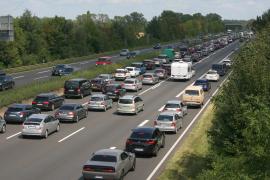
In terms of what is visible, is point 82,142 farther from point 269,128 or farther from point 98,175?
point 269,128

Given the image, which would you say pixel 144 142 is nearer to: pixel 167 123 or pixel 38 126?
pixel 167 123

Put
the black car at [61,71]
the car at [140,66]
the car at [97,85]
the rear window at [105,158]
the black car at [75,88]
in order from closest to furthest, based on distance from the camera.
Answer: the rear window at [105,158], the black car at [75,88], the car at [97,85], the black car at [61,71], the car at [140,66]

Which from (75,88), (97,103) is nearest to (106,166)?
(97,103)

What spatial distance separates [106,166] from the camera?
23.3 metres

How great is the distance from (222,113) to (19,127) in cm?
1937

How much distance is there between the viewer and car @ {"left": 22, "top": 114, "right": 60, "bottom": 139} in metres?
34.0

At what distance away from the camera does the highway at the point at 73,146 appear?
1028 inches

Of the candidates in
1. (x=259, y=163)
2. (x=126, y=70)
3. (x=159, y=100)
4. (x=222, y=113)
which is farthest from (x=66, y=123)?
(x=126, y=70)

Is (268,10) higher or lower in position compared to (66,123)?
higher

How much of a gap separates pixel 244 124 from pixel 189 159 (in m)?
7.54

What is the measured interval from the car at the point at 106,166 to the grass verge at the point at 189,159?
75.6 inches

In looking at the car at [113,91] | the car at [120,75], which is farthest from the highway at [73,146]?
the car at [120,75]

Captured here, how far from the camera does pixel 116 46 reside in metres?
153

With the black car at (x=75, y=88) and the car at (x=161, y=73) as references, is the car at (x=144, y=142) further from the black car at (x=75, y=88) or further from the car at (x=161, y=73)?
the car at (x=161, y=73)
